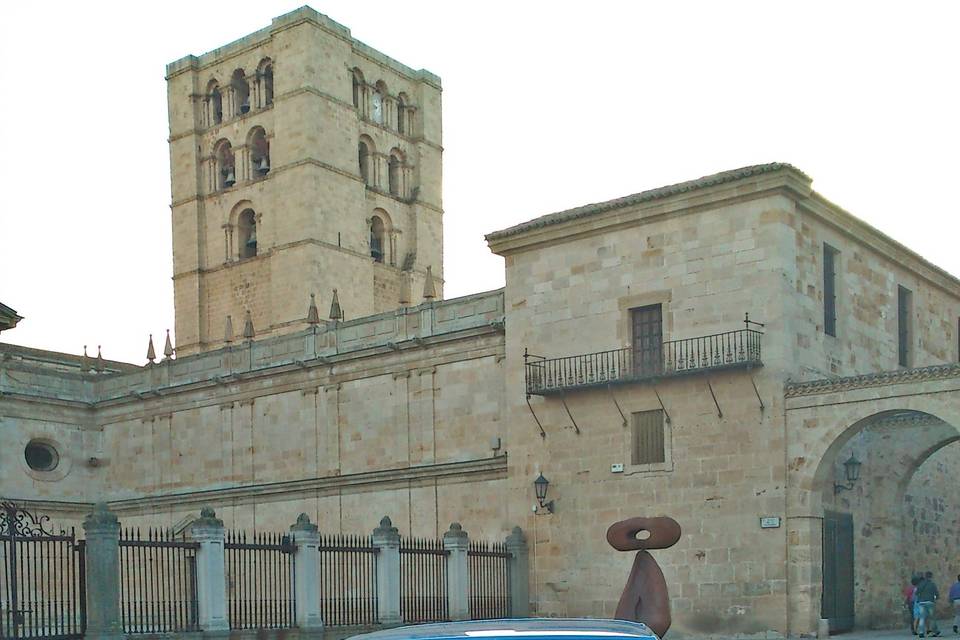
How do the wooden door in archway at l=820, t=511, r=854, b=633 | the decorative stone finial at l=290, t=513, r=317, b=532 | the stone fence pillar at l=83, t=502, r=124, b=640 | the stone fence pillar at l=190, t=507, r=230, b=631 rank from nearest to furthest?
the stone fence pillar at l=83, t=502, r=124, b=640, the stone fence pillar at l=190, t=507, r=230, b=631, the decorative stone finial at l=290, t=513, r=317, b=532, the wooden door in archway at l=820, t=511, r=854, b=633

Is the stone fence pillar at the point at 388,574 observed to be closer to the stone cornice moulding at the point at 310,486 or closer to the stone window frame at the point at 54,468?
the stone cornice moulding at the point at 310,486

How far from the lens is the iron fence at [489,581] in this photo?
28016 mm

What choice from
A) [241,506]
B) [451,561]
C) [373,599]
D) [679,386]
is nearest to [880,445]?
[679,386]

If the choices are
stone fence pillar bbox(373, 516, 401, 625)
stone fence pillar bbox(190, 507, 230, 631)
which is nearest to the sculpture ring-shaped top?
stone fence pillar bbox(190, 507, 230, 631)

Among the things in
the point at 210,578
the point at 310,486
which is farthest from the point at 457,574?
the point at 310,486

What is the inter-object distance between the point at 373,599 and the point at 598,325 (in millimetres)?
7773

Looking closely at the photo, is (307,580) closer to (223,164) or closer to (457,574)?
(457,574)

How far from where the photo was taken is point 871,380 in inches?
976

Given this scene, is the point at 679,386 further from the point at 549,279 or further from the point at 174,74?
the point at 174,74

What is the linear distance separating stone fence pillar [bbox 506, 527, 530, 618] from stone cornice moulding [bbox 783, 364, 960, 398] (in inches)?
276

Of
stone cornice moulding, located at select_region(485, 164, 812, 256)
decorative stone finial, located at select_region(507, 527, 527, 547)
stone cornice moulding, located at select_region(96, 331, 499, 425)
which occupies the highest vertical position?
stone cornice moulding, located at select_region(485, 164, 812, 256)

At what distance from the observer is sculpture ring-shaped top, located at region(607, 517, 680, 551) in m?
17.8

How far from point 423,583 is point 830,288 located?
35.2ft

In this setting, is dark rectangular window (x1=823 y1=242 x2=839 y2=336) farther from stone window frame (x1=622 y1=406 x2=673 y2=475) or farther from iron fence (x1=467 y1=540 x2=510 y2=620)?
iron fence (x1=467 y1=540 x2=510 y2=620)
